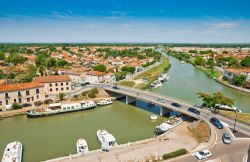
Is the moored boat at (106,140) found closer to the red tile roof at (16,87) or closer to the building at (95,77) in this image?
the red tile roof at (16,87)

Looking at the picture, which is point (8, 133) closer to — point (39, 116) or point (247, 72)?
point (39, 116)

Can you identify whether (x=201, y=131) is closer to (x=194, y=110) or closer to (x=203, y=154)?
(x=194, y=110)

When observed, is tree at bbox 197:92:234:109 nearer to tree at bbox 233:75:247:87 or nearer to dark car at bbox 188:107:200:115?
dark car at bbox 188:107:200:115

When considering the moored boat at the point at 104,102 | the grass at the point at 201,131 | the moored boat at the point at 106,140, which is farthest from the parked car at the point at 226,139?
the moored boat at the point at 104,102

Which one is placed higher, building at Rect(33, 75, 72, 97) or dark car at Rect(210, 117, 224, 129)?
building at Rect(33, 75, 72, 97)

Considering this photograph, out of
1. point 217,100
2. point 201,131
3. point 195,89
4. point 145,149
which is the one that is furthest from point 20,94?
point 195,89

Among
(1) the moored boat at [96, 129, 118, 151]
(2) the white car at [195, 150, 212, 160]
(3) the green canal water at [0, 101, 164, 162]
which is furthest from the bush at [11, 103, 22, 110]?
(2) the white car at [195, 150, 212, 160]
